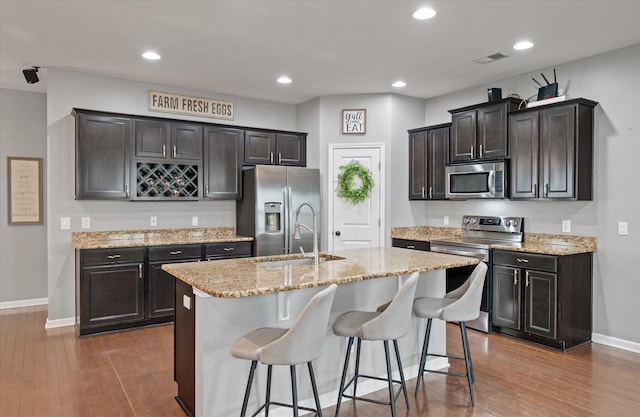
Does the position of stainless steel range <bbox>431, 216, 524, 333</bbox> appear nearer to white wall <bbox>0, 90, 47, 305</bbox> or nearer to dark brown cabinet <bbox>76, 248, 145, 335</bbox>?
dark brown cabinet <bbox>76, 248, 145, 335</bbox>

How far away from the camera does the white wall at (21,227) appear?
5.62 meters

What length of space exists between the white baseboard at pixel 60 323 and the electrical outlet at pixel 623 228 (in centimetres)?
579

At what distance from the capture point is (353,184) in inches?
229

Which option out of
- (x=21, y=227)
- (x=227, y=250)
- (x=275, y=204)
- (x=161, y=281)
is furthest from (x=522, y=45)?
(x=21, y=227)

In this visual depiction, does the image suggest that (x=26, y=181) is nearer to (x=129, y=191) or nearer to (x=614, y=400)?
(x=129, y=191)

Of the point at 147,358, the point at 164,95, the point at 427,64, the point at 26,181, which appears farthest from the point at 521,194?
the point at 26,181

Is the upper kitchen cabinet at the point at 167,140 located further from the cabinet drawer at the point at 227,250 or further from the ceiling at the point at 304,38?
the cabinet drawer at the point at 227,250

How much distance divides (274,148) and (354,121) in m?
1.15

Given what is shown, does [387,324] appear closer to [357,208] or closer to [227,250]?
Result: [227,250]

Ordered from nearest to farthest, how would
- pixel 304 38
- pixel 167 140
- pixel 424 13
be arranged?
pixel 424 13 → pixel 304 38 → pixel 167 140

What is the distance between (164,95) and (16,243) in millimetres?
2825

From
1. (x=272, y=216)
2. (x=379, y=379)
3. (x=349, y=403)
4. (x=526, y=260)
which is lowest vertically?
(x=349, y=403)

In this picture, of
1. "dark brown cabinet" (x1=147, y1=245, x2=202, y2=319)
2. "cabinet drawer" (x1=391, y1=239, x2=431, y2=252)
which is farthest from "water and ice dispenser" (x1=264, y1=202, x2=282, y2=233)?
"cabinet drawer" (x1=391, y1=239, x2=431, y2=252)

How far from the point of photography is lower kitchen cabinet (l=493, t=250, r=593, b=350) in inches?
157
